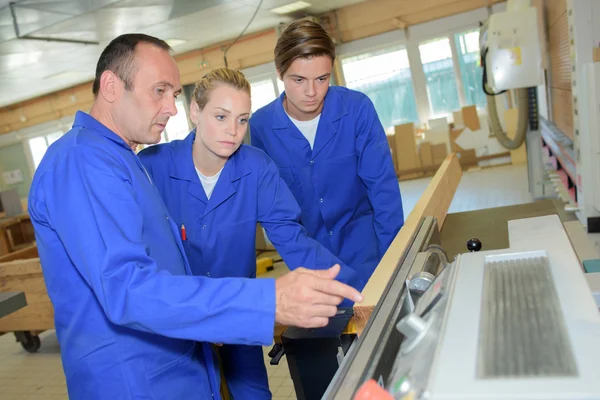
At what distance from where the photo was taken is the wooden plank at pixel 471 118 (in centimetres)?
838

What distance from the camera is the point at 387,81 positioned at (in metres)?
9.27

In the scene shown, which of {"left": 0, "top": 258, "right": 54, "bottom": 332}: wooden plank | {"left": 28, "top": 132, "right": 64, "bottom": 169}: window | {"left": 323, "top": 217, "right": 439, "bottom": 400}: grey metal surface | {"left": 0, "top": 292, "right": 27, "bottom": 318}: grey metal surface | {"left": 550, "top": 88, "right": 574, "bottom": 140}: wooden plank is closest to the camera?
{"left": 323, "top": 217, "right": 439, "bottom": 400}: grey metal surface

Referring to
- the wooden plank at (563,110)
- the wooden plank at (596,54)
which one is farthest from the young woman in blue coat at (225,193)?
the wooden plank at (563,110)

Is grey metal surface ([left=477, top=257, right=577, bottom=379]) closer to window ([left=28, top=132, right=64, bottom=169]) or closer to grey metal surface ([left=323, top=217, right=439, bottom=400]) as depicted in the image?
grey metal surface ([left=323, top=217, right=439, bottom=400])

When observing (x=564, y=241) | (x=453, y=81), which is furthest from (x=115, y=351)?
(x=453, y=81)

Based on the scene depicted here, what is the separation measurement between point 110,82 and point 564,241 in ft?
3.35

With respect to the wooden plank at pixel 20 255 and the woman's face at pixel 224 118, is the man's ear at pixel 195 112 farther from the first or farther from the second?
the wooden plank at pixel 20 255

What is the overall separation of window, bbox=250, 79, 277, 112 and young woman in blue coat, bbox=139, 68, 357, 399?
8.33 meters

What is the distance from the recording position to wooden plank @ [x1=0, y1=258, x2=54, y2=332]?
3744 millimetres

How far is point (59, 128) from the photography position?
11.8m

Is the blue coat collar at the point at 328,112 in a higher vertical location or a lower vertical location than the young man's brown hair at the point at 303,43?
lower

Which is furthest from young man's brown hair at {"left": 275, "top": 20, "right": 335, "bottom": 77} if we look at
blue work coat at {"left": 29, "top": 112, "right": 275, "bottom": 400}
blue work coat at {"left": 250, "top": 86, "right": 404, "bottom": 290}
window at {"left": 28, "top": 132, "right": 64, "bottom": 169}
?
window at {"left": 28, "top": 132, "right": 64, "bottom": 169}

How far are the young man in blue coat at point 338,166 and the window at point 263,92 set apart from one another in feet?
26.1

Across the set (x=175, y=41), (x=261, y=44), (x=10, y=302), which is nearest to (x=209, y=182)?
(x=10, y=302)
